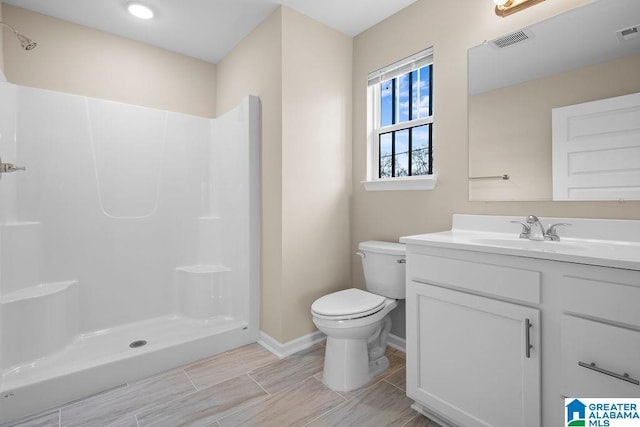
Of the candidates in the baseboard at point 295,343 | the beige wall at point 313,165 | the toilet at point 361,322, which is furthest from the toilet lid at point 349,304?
the baseboard at point 295,343

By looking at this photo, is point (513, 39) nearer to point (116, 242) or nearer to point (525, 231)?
point (525, 231)

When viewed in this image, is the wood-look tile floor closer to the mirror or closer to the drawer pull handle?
the drawer pull handle

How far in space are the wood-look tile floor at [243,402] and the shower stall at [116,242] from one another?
12 centimetres

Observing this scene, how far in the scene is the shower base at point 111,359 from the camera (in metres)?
1.58

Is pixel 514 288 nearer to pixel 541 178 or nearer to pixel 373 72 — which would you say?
pixel 541 178

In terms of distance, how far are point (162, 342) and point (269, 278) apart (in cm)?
81

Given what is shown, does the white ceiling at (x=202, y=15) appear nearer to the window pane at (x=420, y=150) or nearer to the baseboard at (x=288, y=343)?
the window pane at (x=420, y=150)

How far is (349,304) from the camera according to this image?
1.85 meters

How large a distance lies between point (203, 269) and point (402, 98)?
218cm

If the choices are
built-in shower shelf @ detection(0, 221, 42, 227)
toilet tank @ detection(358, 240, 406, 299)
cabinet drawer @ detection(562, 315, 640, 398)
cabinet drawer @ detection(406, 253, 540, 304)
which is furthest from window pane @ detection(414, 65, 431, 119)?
built-in shower shelf @ detection(0, 221, 42, 227)

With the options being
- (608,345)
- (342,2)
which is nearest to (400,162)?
(342,2)

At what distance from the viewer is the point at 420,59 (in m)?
2.13

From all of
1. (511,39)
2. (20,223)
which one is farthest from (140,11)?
(511,39)

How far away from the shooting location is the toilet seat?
5.71 ft
